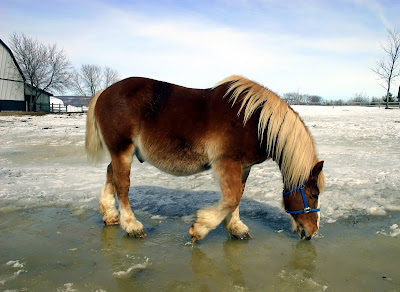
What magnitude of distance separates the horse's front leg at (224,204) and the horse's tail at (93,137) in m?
1.70

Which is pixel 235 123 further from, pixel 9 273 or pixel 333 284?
pixel 9 273

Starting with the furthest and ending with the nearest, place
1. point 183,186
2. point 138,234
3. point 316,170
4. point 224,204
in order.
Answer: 1. point 183,186
2. point 138,234
3. point 224,204
4. point 316,170

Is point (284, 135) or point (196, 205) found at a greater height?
point (284, 135)

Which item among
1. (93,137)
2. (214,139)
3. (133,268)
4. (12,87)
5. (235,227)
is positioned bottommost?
(133,268)

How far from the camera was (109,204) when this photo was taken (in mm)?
3891

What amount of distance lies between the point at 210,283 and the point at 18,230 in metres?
2.33

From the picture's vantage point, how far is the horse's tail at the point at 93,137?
4016 mm

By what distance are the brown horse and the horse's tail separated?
9.5 inches

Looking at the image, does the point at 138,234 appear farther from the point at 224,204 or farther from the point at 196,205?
the point at 196,205

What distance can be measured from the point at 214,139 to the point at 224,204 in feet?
2.19

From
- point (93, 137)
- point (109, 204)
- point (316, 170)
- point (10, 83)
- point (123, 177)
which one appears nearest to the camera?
point (316, 170)

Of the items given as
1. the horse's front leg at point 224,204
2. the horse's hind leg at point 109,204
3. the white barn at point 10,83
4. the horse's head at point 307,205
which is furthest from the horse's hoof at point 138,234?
the white barn at point 10,83

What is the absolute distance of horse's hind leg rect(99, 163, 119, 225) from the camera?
3775mm

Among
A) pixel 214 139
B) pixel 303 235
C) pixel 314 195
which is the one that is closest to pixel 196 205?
pixel 214 139
